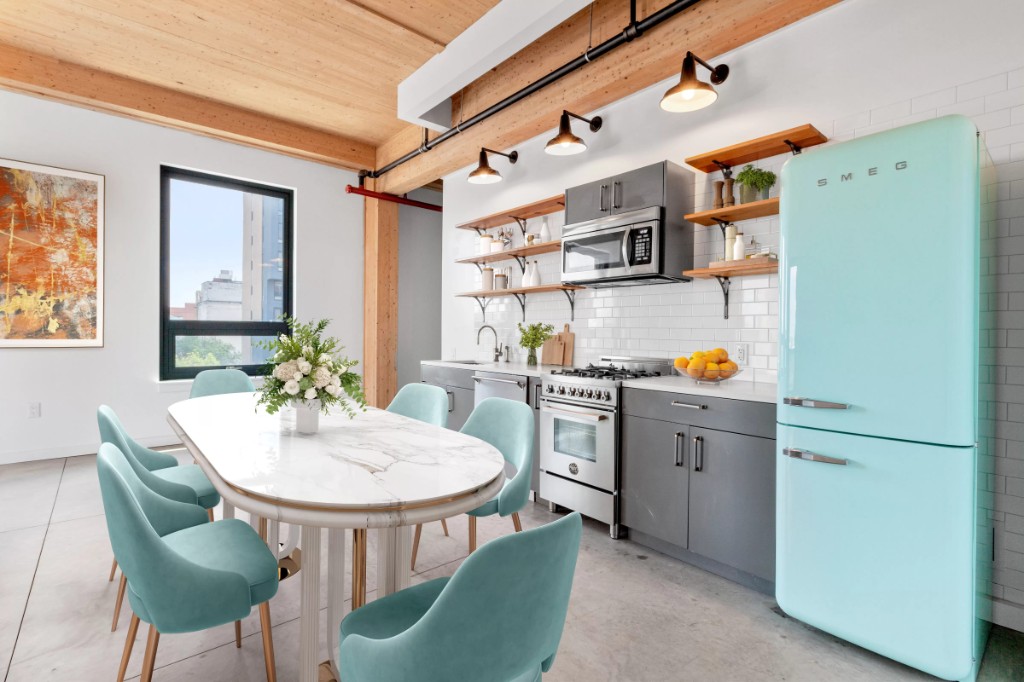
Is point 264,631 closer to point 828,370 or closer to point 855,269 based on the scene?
point 828,370

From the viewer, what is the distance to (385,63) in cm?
446

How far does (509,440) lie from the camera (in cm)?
251

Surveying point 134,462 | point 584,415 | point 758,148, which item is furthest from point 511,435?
point 758,148

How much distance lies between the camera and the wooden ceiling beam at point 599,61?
2.87m

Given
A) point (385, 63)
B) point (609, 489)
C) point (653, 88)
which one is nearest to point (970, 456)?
point (609, 489)

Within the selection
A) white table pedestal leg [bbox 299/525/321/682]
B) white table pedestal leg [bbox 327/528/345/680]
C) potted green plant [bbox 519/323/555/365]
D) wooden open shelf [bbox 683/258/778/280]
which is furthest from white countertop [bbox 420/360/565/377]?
white table pedestal leg [bbox 299/525/321/682]

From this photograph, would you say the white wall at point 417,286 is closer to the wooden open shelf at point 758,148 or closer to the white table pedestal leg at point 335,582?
the wooden open shelf at point 758,148

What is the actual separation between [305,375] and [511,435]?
3.21 feet

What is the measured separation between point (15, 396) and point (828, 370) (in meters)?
6.07

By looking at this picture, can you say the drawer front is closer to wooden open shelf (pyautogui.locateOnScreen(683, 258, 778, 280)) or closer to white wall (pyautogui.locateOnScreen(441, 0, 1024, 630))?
white wall (pyautogui.locateOnScreen(441, 0, 1024, 630))

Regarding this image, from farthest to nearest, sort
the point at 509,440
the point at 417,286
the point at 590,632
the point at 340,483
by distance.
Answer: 1. the point at 417,286
2. the point at 509,440
3. the point at 590,632
4. the point at 340,483

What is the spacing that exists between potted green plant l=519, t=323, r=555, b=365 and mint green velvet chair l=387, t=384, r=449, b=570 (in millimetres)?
1496

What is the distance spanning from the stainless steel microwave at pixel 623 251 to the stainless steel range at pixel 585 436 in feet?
2.04

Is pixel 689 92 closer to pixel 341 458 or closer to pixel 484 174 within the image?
pixel 484 174
